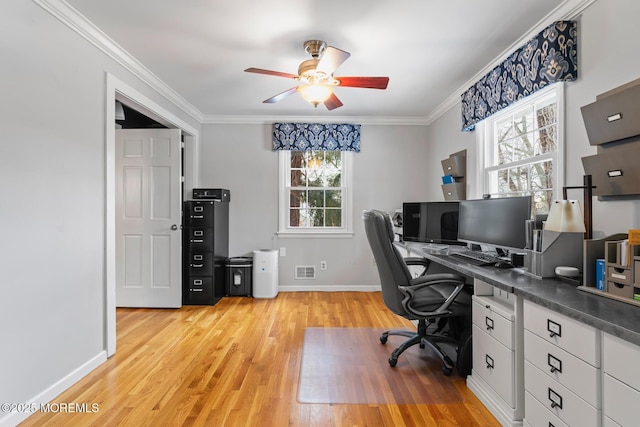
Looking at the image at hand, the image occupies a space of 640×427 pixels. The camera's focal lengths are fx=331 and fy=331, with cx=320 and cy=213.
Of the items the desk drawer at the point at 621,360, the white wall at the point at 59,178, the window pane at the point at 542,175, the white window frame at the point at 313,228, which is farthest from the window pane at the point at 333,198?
the desk drawer at the point at 621,360

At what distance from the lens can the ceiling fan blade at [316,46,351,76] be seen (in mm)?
2160

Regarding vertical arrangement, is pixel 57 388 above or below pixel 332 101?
below

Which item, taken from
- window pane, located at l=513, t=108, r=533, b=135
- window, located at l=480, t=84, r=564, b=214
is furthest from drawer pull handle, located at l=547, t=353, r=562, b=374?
window pane, located at l=513, t=108, r=533, b=135

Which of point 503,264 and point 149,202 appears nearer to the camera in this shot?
point 503,264

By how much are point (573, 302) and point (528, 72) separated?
1789 millimetres

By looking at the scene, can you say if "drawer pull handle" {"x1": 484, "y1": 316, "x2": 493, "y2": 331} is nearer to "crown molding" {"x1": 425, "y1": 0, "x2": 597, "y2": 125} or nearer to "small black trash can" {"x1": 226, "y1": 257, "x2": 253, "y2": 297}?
"crown molding" {"x1": 425, "y1": 0, "x2": 597, "y2": 125}

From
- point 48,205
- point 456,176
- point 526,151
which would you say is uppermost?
point 526,151

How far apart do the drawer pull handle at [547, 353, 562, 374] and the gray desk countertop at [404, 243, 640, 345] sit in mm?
226

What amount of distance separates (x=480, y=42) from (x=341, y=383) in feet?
9.10

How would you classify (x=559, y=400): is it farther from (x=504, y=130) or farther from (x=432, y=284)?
(x=504, y=130)

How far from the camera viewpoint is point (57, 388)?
2.09m

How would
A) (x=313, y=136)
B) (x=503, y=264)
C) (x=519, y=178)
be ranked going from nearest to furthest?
(x=503, y=264) → (x=519, y=178) → (x=313, y=136)

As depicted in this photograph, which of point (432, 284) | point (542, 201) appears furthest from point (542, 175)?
point (432, 284)

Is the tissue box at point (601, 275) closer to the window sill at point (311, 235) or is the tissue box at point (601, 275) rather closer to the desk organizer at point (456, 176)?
the desk organizer at point (456, 176)
